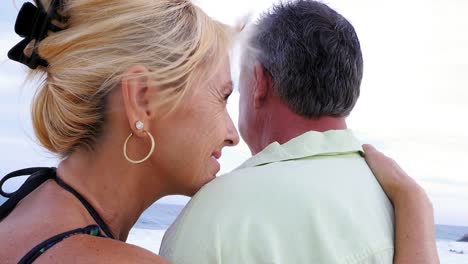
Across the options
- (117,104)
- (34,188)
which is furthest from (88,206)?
(117,104)

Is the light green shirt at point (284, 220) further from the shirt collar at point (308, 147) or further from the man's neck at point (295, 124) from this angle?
the man's neck at point (295, 124)

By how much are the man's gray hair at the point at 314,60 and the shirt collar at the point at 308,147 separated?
0.11m

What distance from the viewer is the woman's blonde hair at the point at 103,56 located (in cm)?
167

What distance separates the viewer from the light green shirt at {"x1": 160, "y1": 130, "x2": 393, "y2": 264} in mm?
1648

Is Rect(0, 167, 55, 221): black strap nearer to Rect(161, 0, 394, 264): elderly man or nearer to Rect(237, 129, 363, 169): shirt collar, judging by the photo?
Rect(161, 0, 394, 264): elderly man

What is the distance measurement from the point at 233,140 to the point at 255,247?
35cm

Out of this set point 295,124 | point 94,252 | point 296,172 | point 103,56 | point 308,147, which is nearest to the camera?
point 94,252

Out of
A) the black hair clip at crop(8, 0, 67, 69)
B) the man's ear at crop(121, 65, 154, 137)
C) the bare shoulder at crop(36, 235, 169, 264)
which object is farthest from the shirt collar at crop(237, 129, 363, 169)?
the black hair clip at crop(8, 0, 67, 69)

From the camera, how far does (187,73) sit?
5.63ft

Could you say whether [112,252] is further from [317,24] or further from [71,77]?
[317,24]

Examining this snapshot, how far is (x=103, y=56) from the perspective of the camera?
166cm

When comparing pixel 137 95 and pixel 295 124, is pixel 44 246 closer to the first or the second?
pixel 137 95


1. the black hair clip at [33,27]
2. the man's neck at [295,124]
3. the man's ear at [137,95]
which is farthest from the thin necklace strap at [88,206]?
the man's neck at [295,124]

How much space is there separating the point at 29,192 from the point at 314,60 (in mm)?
979
